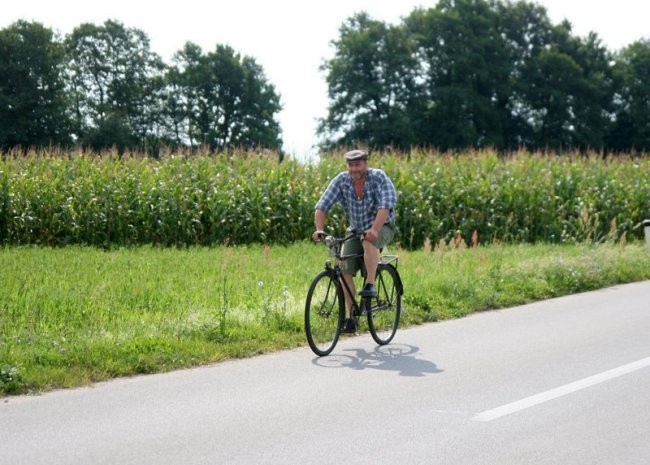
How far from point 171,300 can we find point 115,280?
182 cm

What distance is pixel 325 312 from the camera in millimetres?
8773

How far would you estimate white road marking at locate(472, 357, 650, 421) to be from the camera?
6266mm

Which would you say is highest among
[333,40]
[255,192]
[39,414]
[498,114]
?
[333,40]

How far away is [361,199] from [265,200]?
35.2 feet

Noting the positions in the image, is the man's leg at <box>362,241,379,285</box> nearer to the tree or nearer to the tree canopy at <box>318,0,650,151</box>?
the tree canopy at <box>318,0,650,151</box>

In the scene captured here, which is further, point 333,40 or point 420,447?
point 333,40

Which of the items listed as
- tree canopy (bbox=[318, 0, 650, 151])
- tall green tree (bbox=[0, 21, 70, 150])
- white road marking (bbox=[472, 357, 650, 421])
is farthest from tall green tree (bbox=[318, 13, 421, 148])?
white road marking (bbox=[472, 357, 650, 421])

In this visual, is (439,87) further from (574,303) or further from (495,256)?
(574,303)

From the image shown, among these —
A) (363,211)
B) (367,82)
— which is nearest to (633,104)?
(367,82)

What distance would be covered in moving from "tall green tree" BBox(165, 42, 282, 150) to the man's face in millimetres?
56142

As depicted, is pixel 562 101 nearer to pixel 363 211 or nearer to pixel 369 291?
pixel 363 211

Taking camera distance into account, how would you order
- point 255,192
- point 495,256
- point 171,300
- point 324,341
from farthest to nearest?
point 255,192 → point 495,256 → point 171,300 → point 324,341

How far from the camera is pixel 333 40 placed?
6881cm

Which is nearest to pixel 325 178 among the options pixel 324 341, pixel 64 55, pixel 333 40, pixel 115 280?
pixel 115 280
